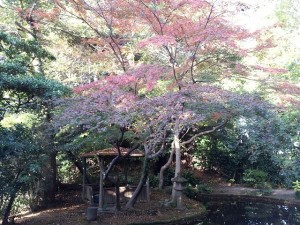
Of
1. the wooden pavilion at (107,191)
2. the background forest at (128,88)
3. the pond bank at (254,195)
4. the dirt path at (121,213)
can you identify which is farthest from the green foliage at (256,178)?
the wooden pavilion at (107,191)

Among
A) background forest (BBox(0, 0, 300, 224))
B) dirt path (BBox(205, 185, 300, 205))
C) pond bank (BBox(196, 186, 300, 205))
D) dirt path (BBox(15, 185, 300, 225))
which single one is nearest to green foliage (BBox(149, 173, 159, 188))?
dirt path (BBox(15, 185, 300, 225))

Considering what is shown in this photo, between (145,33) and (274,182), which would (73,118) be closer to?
(145,33)

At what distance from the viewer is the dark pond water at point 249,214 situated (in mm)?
8160

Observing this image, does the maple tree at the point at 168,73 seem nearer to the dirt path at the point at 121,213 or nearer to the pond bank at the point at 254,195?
the dirt path at the point at 121,213

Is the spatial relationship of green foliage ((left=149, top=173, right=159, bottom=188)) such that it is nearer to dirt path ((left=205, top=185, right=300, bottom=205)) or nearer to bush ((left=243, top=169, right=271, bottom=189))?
dirt path ((left=205, top=185, right=300, bottom=205))

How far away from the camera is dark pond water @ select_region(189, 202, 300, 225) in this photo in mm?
8160

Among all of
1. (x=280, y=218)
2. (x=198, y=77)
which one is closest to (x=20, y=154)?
(x=198, y=77)

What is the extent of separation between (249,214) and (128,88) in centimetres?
481

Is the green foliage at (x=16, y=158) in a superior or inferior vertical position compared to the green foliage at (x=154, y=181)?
superior

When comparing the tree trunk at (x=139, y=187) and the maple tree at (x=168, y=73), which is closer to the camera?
the maple tree at (x=168, y=73)

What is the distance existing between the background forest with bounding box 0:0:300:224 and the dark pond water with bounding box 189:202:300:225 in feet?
3.72

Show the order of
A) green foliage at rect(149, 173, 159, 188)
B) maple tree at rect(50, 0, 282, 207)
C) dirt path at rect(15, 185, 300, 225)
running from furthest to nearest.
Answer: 1. green foliage at rect(149, 173, 159, 188)
2. dirt path at rect(15, 185, 300, 225)
3. maple tree at rect(50, 0, 282, 207)

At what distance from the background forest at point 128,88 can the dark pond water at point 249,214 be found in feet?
3.72

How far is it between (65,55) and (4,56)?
13.2 ft
